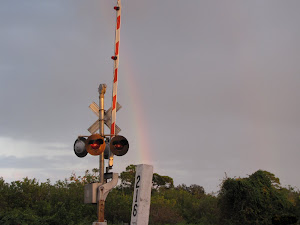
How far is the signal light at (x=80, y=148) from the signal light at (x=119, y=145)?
0.89 meters

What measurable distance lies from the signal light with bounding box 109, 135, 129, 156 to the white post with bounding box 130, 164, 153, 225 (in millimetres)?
3652

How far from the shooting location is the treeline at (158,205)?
26.6 metres

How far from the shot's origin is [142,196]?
841 centimetres

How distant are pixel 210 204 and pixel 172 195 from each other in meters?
9.21

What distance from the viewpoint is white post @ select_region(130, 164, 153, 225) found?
8328mm

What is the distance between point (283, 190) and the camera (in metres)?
28.5

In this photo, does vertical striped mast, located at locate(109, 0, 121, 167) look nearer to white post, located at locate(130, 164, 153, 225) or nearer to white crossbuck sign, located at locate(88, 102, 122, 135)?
white crossbuck sign, located at locate(88, 102, 122, 135)

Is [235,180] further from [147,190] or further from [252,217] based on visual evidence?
[147,190]

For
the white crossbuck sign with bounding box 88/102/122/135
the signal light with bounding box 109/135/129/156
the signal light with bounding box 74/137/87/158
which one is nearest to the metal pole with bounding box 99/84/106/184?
the white crossbuck sign with bounding box 88/102/122/135

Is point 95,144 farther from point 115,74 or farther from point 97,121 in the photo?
point 115,74

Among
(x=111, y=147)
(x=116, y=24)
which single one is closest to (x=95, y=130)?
(x=111, y=147)

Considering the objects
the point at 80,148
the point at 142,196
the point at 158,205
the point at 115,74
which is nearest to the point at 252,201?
the point at 158,205

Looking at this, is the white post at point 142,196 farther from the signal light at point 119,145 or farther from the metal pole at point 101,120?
the metal pole at point 101,120

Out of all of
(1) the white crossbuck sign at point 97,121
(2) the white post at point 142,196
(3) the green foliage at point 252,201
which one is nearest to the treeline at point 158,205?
(3) the green foliage at point 252,201
